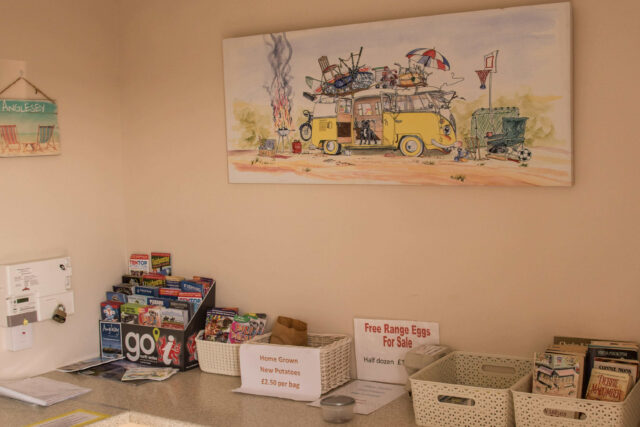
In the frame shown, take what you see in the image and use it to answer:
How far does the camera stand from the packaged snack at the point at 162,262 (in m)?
3.06

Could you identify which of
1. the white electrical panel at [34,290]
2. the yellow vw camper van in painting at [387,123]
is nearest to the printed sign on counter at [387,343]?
the yellow vw camper van in painting at [387,123]

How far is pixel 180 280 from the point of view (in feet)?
9.73

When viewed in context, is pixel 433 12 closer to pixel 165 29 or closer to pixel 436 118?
pixel 436 118

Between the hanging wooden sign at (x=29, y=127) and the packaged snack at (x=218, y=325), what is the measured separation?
86 centimetres

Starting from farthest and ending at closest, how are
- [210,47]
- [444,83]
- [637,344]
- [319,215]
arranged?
[210,47] → [319,215] → [444,83] → [637,344]

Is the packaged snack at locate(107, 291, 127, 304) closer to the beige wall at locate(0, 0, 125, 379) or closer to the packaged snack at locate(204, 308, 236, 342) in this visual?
the beige wall at locate(0, 0, 125, 379)

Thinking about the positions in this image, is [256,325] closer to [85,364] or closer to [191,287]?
[191,287]

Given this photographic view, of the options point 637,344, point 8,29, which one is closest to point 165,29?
point 8,29

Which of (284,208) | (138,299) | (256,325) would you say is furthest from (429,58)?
(138,299)

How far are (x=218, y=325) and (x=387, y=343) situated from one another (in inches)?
25.7

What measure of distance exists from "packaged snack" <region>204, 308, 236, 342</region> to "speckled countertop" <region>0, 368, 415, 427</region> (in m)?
0.16

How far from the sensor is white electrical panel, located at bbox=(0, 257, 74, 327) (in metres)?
2.66

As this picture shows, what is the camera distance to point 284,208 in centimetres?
276

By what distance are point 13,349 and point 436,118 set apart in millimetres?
1697
